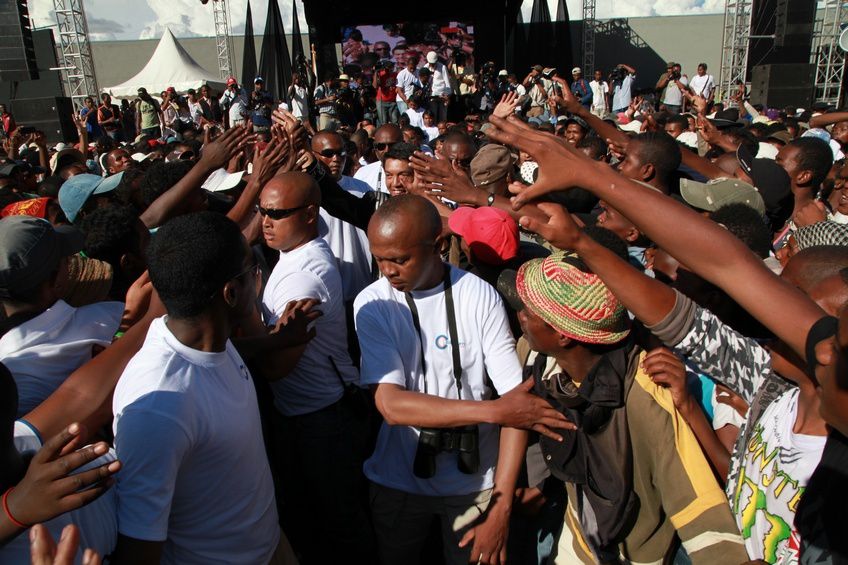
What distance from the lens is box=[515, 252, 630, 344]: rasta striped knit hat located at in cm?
203

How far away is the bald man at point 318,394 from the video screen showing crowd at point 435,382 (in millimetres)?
16

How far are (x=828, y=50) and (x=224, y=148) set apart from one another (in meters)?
20.6

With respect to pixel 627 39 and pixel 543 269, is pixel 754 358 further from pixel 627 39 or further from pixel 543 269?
pixel 627 39

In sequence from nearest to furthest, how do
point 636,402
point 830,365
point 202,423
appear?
point 830,365 < point 202,423 < point 636,402

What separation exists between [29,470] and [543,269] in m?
1.59

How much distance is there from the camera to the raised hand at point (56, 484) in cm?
135

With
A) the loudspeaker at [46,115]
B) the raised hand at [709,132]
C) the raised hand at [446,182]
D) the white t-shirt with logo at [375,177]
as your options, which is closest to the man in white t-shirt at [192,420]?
Result: the raised hand at [446,182]

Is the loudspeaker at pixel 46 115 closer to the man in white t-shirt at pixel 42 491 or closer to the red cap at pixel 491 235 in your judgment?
the red cap at pixel 491 235

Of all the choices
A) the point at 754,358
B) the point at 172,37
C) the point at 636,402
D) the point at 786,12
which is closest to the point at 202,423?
the point at 636,402

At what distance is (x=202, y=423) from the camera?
5.87 feet

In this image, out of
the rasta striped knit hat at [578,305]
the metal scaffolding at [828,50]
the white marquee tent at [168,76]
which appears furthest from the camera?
the white marquee tent at [168,76]

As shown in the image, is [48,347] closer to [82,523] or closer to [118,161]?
[82,523]

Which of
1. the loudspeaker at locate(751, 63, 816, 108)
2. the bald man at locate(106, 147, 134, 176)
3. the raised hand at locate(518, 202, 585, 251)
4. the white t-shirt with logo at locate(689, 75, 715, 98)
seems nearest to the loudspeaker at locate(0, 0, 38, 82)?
the bald man at locate(106, 147, 134, 176)

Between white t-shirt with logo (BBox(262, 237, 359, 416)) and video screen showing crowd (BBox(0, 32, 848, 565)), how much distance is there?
0.05 feet
